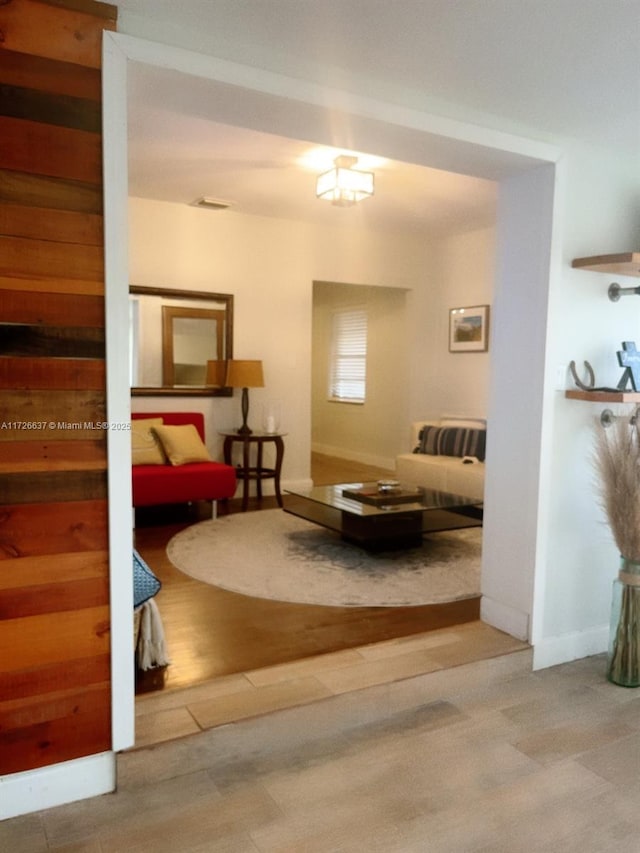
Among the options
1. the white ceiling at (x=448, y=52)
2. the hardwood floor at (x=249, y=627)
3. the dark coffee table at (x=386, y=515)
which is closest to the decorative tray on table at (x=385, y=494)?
the dark coffee table at (x=386, y=515)

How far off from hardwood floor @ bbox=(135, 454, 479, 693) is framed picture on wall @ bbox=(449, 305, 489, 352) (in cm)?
379

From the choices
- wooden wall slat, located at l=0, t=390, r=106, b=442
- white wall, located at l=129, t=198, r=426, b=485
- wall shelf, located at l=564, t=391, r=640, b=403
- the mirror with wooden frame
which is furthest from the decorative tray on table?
wooden wall slat, located at l=0, t=390, r=106, b=442

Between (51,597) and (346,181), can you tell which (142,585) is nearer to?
(51,597)

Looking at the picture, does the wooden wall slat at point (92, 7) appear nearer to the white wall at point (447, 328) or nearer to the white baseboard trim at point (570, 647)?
the white baseboard trim at point (570, 647)

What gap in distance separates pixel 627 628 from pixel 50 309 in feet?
8.47

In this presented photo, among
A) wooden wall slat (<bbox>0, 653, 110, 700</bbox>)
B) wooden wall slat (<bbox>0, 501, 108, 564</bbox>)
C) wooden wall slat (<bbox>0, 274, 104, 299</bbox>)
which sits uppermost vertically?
wooden wall slat (<bbox>0, 274, 104, 299</bbox>)

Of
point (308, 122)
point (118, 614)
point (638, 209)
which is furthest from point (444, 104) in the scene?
point (118, 614)

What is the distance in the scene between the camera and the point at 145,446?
5.18 metres

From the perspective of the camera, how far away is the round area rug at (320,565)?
351 cm

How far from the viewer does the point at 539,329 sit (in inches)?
111

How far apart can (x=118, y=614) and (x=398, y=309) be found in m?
5.98

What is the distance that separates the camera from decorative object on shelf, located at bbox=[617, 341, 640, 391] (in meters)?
2.88

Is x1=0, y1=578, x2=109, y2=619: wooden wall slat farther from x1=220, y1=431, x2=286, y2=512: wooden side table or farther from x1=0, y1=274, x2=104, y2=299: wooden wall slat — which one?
x1=220, y1=431, x2=286, y2=512: wooden side table

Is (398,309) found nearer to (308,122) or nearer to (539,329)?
(539,329)
